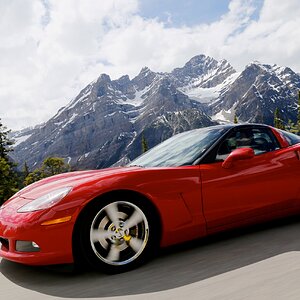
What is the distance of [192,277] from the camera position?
2.88 meters

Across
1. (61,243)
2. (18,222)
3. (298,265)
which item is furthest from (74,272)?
(298,265)

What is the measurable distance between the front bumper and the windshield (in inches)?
46.8

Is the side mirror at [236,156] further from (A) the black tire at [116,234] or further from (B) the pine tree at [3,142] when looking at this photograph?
(B) the pine tree at [3,142]

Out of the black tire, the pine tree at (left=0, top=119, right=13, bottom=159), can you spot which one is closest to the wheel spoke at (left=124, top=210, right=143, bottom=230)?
the black tire

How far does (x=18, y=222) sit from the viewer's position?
2.98 metres

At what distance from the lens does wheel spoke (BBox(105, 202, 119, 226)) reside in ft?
10.3

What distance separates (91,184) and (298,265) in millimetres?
1705

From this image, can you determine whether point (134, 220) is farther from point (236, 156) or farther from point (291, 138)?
point (291, 138)

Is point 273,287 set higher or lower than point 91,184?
lower

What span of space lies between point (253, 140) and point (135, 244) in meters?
1.77

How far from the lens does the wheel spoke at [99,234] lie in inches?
120

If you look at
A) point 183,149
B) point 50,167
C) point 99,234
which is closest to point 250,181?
point 183,149

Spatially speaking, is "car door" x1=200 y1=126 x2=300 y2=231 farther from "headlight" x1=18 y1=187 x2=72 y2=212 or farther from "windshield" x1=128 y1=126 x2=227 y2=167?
"headlight" x1=18 y1=187 x2=72 y2=212

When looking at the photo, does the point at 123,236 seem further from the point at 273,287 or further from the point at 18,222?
the point at 273,287
